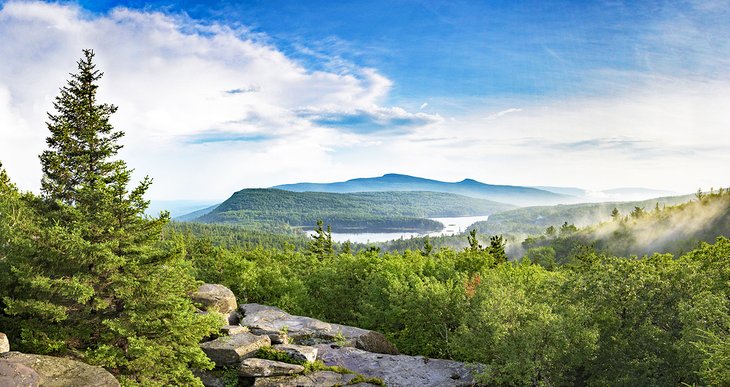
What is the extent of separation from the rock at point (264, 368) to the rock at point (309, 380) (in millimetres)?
274

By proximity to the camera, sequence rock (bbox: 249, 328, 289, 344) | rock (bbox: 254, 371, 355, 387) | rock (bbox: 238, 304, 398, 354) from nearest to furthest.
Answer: rock (bbox: 254, 371, 355, 387) → rock (bbox: 249, 328, 289, 344) → rock (bbox: 238, 304, 398, 354)

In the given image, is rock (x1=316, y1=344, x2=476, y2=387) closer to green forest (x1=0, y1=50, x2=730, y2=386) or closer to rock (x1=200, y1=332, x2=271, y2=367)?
green forest (x1=0, y1=50, x2=730, y2=386)

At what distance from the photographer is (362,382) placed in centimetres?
2362

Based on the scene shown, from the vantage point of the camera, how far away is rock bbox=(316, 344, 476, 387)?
993 inches

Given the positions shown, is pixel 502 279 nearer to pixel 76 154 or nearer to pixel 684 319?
pixel 684 319

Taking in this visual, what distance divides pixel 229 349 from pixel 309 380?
5158 millimetres

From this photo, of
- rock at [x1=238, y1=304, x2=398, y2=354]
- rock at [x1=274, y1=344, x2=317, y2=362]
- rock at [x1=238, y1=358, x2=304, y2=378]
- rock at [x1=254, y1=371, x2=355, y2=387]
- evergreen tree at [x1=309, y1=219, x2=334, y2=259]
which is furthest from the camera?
evergreen tree at [x1=309, y1=219, x2=334, y2=259]

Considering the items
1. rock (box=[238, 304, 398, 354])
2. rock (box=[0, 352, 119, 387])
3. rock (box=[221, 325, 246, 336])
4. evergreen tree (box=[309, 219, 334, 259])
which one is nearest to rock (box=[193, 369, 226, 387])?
rock (box=[221, 325, 246, 336])

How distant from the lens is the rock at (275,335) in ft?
90.2

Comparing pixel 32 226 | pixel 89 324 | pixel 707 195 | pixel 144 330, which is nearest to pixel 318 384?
pixel 144 330

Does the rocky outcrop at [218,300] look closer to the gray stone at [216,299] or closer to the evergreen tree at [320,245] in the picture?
the gray stone at [216,299]

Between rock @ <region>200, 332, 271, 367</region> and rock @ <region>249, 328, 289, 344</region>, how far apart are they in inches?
83.0

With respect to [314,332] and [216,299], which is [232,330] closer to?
[216,299]

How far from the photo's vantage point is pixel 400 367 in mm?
26734
